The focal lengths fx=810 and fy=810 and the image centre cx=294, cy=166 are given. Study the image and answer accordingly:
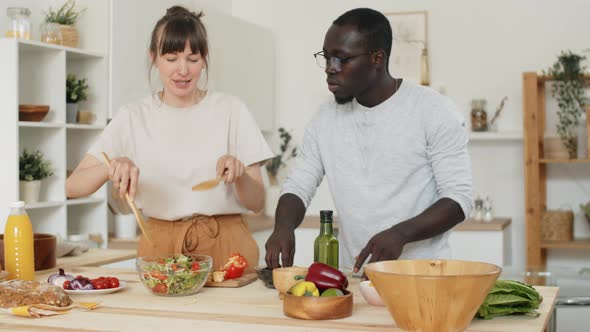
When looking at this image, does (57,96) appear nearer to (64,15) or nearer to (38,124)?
(38,124)

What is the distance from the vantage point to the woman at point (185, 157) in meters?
2.30

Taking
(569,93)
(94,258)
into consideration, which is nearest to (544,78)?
(569,93)

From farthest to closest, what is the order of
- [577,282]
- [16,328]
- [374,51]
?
[577,282]
[374,51]
[16,328]

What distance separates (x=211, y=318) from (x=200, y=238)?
669 millimetres

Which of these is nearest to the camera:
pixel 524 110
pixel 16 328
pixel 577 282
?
pixel 16 328

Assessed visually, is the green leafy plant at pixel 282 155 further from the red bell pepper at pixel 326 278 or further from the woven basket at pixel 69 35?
the red bell pepper at pixel 326 278

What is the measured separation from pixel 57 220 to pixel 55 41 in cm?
86

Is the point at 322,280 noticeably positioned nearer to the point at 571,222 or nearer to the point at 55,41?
the point at 55,41

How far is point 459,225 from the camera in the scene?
4488mm

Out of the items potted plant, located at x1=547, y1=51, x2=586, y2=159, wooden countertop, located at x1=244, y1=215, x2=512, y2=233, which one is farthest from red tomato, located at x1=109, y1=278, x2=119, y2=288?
potted plant, located at x1=547, y1=51, x2=586, y2=159

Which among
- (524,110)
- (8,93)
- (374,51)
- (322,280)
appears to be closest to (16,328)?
(322,280)

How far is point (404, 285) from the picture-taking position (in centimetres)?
150

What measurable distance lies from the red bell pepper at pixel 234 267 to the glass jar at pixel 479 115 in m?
3.03

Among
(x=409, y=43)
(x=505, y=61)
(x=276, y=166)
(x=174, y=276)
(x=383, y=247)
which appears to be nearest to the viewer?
(x=174, y=276)
